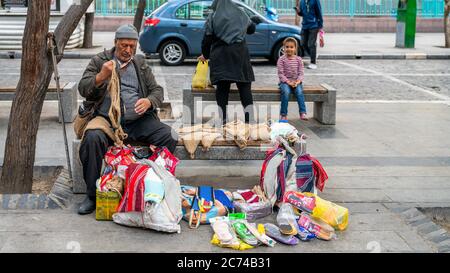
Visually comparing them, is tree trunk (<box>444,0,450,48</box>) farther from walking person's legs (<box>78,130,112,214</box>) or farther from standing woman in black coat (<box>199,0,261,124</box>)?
walking person's legs (<box>78,130,112,214</box>)

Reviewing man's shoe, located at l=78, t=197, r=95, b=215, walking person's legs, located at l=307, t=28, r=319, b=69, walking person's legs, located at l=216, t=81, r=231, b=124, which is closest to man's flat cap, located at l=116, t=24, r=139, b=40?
man's shoe, located at l=78, t=197, r=95, b=215

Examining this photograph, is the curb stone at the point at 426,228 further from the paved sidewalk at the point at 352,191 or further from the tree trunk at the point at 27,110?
the tree trunk at the point at 27,110

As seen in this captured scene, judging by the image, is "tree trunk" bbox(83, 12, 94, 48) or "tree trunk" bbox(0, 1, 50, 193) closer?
"tree trunk" bbox(0, 1, 50, 193)

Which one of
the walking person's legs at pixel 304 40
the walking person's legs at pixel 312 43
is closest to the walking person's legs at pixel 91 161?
the walking person's legs at pixel 312 43

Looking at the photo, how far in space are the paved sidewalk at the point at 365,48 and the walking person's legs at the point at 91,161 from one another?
13.1m

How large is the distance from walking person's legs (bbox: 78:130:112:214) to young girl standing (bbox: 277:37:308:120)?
4.17 metres

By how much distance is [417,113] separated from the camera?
35.9ft

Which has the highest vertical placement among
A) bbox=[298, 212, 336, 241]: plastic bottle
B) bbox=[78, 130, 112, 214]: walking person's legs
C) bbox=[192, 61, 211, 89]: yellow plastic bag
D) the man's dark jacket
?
the man's dark jacket

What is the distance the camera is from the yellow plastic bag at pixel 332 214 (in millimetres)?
5609

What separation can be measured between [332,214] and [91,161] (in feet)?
6.06

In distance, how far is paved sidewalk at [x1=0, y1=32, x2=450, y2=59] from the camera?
19.7 m

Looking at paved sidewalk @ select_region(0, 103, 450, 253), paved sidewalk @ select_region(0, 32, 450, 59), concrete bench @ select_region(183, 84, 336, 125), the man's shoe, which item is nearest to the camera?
paved sidewalk @ select_region(0, 103, 450, 253)

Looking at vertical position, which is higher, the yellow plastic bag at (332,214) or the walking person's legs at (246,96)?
the walking person's legs at (246,96)
